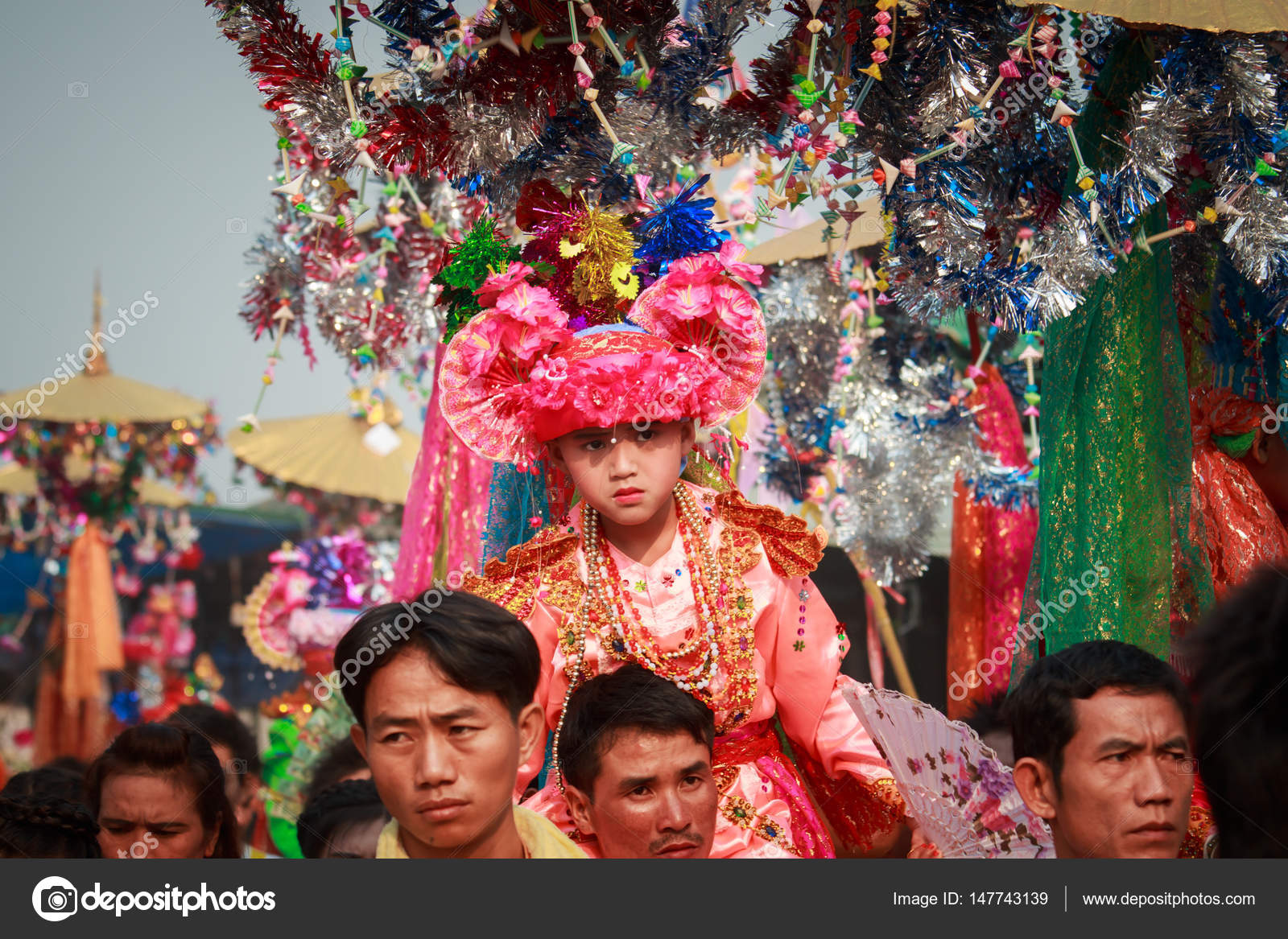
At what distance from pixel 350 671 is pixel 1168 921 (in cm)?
110

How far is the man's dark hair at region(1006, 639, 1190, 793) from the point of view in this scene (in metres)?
1.95

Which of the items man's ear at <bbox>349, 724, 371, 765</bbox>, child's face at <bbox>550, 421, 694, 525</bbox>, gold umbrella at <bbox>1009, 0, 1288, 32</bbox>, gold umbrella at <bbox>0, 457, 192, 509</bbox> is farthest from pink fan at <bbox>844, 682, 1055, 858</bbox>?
gold umbrella at <bbox>0, 457, 192, 509</bbox>

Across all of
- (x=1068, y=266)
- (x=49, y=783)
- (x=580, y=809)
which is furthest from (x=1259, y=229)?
(x=49, y=783)

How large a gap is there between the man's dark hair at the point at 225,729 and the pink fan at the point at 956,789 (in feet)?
4.86

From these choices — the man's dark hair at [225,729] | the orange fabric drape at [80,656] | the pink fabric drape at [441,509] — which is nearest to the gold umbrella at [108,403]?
the orange fabric drape at [80,656]

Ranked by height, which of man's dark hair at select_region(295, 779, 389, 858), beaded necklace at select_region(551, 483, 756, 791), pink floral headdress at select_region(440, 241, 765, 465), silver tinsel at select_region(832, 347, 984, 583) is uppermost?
silver tinsel at select_region(832, 347, 984, 583)

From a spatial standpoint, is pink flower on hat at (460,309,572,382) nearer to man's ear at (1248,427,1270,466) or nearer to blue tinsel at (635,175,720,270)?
blue tinsel at (635,175,720,270)

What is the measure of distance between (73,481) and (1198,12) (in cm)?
638

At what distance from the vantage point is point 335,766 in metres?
3.00

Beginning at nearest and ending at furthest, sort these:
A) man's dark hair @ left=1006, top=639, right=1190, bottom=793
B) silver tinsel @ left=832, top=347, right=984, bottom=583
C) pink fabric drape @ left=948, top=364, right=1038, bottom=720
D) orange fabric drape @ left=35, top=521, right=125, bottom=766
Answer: man's dark hair @ left=1006, top=639, right=1190, bottom=793
pink fabric drape @ left=948, top=364, right=1038, bottom=720
silver tinsel @ left=832, top=347, right=984, bottom=583
orange fabric drape @ left=35, top=521, right=125, bottom=766

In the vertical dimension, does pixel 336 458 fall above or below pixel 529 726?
above

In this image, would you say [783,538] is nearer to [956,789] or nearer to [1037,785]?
[956,789]

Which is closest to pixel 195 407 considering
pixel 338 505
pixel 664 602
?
pixel 338 505

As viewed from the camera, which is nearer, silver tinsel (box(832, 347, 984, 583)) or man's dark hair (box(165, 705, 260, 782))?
man's dark hair (box(165, 705, 260, 782))
